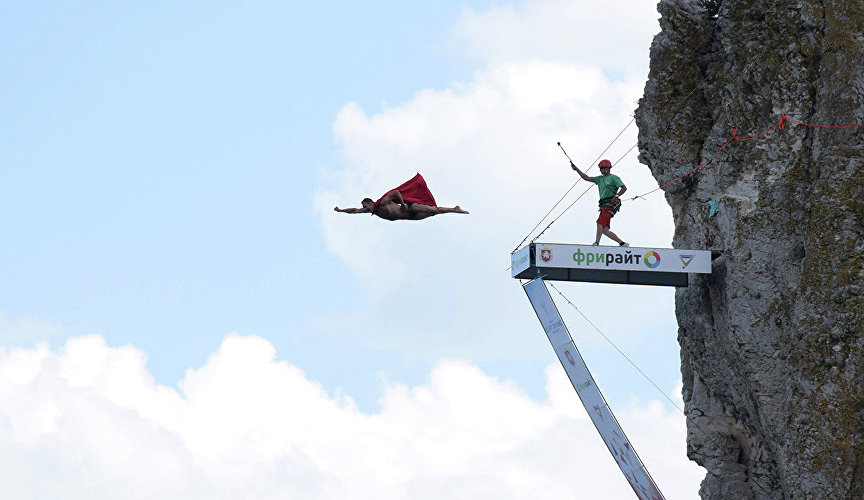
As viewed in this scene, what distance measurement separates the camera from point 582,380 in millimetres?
30594

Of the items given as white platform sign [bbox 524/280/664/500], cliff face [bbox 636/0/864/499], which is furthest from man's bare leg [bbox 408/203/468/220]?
cliff face [bbox 636/0/864/499]

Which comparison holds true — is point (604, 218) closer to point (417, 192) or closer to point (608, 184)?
point (608, 184)

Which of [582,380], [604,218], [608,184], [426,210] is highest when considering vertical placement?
[608,184]

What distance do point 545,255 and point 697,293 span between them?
4.06 m

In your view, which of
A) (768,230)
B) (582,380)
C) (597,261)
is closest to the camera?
(768,230)

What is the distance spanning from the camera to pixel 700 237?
31.6m

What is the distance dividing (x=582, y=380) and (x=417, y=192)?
5675 mm

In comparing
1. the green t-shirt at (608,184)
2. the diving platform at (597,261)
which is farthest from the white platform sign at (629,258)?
the green t-shirt at (608,184)

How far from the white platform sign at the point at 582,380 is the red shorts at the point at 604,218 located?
2.12 meters

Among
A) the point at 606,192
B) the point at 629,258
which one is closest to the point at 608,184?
the point at 606,192

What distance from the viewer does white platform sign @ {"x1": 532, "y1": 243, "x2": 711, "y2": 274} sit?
1195 inches

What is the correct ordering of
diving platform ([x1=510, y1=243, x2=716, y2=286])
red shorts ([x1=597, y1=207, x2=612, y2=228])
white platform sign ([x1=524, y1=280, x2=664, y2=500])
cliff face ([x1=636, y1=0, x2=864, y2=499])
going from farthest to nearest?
red shorts ([x1=597, y1=207, x2=612, y2=228]) < white platform sign ([x1=524, y1=280, x2=664, y2=500]) < diving platform ([x1=510, y1=243, x2=716, y2=286]) < cliff face ([x1=636, y1=0, x2=864, y2=499])

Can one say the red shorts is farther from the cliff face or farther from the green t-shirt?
the cliff face

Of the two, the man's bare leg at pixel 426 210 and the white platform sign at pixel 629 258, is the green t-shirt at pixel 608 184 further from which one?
the man's bare leg at pixel 426 210
